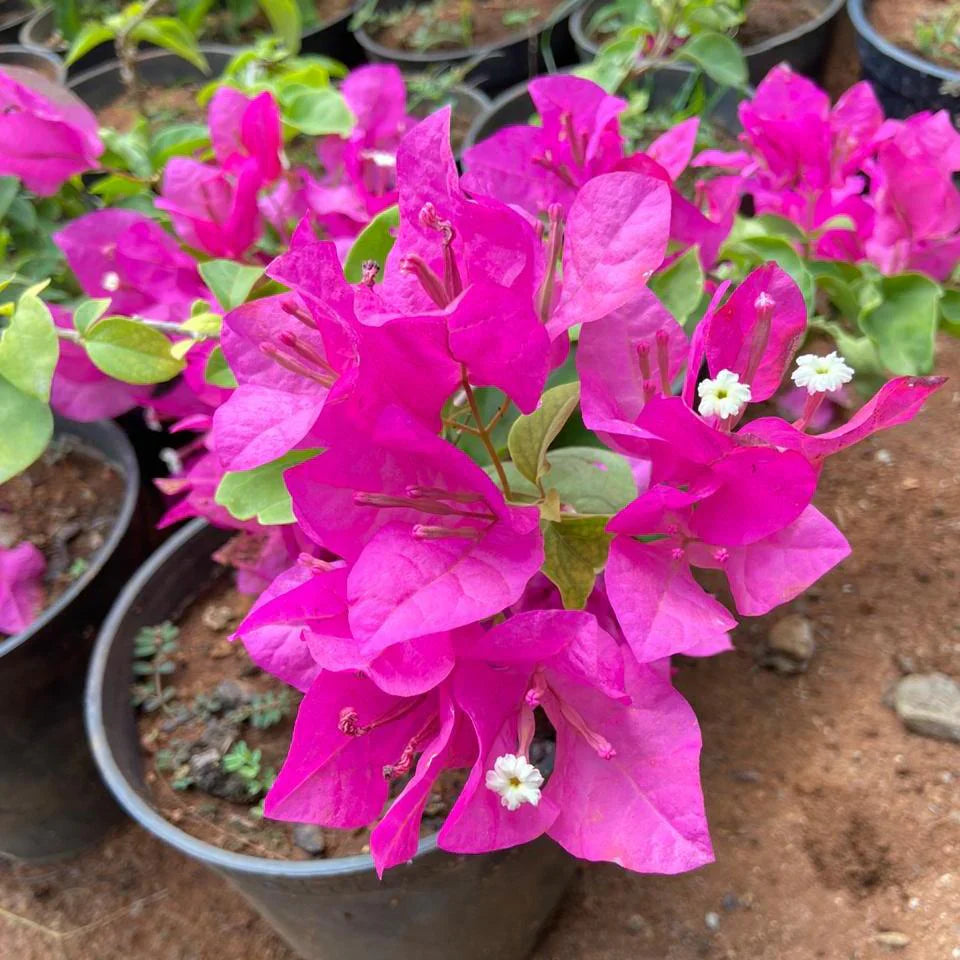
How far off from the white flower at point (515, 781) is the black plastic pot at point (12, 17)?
263 centimetres

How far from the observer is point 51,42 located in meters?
2.25

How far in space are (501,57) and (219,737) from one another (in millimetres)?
1541

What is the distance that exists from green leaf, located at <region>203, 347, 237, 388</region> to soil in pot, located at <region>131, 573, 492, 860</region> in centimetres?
31

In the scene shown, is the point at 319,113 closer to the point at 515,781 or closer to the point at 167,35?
the point at 167,35

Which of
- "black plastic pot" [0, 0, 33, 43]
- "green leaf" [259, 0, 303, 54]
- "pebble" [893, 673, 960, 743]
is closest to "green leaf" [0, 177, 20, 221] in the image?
"green leaf" [259, 0, 303, 54]

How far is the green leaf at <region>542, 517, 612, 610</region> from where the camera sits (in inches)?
22.2

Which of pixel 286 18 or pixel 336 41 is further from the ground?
pixel 286 18

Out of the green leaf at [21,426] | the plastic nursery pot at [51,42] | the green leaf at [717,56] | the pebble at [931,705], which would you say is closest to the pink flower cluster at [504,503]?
the green leaf at [21,426]

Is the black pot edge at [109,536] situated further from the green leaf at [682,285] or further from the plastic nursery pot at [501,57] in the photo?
the plastic nursery pot at [501,57]

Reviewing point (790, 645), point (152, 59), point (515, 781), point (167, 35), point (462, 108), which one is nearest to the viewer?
point (515, 781)

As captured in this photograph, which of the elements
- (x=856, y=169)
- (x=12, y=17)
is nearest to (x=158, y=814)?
(x=856, y=169)

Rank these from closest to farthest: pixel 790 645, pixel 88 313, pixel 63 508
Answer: pixel 88 313, pixel 790 645, pixel 63 508

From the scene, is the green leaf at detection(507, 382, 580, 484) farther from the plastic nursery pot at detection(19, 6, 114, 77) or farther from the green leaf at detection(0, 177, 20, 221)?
the plastic nursery pot at detection(19, 6, 114, 77)

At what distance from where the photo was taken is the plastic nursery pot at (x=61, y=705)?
977mm
